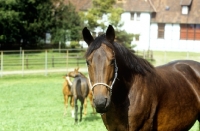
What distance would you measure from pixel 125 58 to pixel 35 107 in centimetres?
1151

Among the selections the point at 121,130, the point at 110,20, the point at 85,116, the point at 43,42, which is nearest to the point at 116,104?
the point at 121,130

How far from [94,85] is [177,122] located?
1.64m

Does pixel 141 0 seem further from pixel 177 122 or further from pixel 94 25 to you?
pixel 177 122

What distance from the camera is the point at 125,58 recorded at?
4.57 meters

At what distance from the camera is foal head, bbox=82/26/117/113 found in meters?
3.96

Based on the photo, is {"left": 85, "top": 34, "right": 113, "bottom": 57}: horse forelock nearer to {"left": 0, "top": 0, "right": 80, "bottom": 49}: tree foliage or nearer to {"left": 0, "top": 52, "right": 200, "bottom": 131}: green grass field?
{"left": 0, "top": 52, "right": 200, "bottom": 131}: green grass field

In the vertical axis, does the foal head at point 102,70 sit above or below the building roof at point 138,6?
below

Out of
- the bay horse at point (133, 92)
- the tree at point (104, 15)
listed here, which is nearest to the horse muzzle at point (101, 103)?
the bay horse at point (133, 92)

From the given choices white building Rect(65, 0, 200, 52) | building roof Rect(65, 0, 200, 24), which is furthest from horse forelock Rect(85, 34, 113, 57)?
building roof Rect(65, 0, 200, 24)

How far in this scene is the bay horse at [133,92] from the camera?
13.5ft

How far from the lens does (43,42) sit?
1989 inches

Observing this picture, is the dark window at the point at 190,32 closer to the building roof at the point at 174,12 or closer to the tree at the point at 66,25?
the building roof at the point at 174,12

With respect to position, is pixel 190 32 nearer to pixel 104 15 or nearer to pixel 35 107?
pixel 104 15

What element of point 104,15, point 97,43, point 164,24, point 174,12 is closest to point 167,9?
point 174,12
